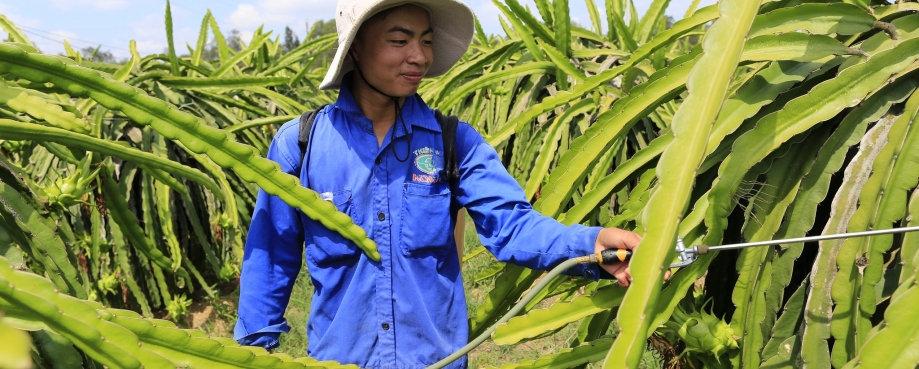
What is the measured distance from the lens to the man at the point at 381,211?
4.56 ft

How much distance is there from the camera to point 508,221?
4.41 ft

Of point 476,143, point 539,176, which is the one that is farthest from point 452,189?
point 539,176

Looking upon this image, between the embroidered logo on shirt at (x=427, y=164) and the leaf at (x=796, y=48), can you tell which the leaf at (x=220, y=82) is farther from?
the leaf at (x=796, y=48)

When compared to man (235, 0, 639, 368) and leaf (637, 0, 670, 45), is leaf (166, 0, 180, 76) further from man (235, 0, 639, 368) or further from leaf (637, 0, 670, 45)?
leaf (637, 0, 670, 45)

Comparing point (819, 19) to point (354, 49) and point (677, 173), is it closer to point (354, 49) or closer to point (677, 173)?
point (677, 173)

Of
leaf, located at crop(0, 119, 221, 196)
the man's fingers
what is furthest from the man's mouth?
the man's fingers

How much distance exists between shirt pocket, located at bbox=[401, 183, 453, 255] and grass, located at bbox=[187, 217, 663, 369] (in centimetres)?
148

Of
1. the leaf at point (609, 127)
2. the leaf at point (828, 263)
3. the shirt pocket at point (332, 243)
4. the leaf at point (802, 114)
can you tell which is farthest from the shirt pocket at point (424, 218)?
the leaf at point (828, 263)

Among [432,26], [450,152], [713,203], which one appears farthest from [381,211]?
[713,203]

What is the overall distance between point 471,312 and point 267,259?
217 cm

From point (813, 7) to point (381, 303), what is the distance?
92cm

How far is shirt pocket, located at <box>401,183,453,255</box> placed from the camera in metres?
1.41

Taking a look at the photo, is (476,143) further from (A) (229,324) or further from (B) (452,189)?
(A) (229,324)

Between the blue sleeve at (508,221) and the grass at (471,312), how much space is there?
1484 mm
